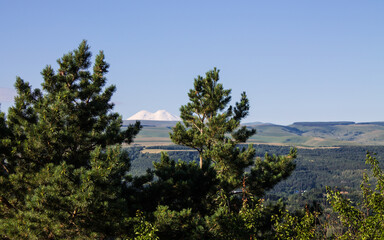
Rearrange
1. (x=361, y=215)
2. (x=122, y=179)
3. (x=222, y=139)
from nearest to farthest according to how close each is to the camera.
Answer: (x=361, y=215) < (x=122, y=179) < (x=222, y=139)

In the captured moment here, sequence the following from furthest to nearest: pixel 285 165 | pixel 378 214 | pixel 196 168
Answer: pixel 285 165 < pixel 196 168 < pixel 378 214

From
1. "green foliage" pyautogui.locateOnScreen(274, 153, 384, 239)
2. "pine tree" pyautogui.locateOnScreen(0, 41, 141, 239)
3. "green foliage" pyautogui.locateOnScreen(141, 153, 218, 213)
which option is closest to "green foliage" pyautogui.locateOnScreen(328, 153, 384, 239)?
"green foliage" pyautogui.locateOnScreen(274, 153, 384, 239)

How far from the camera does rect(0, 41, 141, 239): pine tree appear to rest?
692 inches

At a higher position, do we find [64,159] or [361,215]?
[64,159]

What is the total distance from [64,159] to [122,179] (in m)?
4.11

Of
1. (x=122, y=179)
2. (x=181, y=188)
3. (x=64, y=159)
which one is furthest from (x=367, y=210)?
(x=64, y=159)

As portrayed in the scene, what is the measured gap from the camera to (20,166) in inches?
843

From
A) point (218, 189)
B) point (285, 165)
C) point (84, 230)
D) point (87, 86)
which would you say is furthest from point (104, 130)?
point (285, 165)

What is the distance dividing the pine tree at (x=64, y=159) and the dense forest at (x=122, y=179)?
0.06 metres

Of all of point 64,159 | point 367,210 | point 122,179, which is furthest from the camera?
point 122,179

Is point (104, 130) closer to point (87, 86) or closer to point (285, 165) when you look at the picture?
point (87, 86)

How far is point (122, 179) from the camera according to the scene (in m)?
24.7

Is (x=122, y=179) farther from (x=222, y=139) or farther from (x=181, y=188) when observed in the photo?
(x=222, y=139)

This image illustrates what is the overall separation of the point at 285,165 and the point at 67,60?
1863 centimetres
